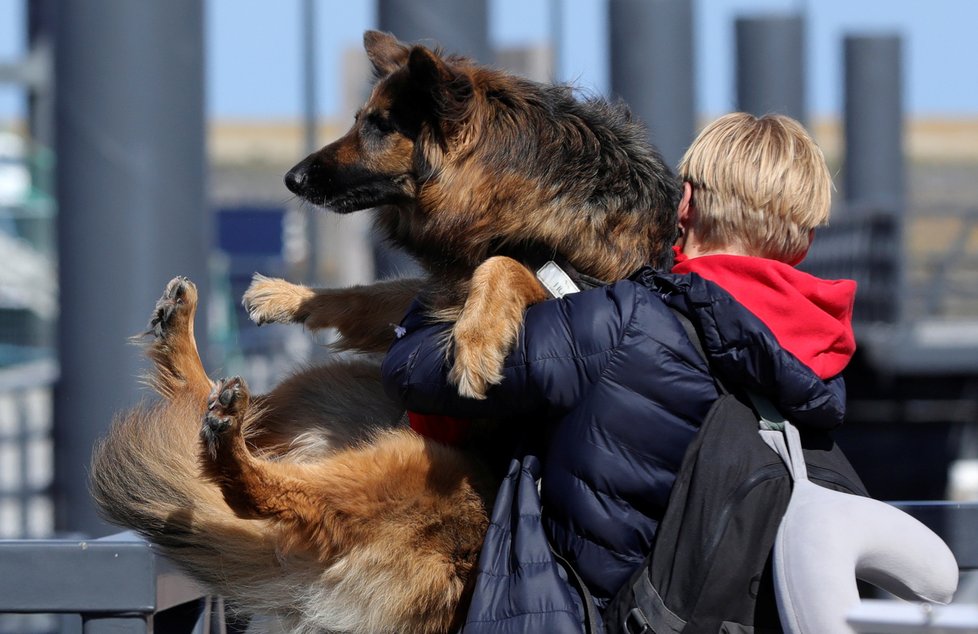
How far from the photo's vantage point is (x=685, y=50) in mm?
10539

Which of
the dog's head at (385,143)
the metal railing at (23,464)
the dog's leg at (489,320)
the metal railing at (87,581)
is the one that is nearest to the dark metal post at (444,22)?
the metal railing at (23,464)

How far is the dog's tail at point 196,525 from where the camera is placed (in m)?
2.89

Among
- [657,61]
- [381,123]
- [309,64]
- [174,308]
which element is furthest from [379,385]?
[309,64]

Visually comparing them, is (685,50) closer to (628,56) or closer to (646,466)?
(628,56)

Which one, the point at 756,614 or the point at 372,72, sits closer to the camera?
the point at 756,614

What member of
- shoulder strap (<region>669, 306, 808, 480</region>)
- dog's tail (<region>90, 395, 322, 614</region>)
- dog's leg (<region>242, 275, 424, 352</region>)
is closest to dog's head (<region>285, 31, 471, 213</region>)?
dog's leg (<region>242, 275, 424, 352</region>)

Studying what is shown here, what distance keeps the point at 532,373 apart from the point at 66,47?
352 centimetres

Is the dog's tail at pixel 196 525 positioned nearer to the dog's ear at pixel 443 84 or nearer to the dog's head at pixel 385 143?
the dog's head at pixel 385 143

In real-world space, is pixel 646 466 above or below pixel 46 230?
below

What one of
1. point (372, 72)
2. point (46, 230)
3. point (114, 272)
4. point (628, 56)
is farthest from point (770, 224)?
point (46, 230)

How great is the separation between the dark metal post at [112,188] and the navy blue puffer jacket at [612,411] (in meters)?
3.07

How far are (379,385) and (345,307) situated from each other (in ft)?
1.11

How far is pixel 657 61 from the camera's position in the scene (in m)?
10.5

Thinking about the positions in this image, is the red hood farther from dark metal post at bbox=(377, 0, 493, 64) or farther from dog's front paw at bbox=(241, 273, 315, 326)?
dark metal post at bbox=(377, 0, 493, 64)
